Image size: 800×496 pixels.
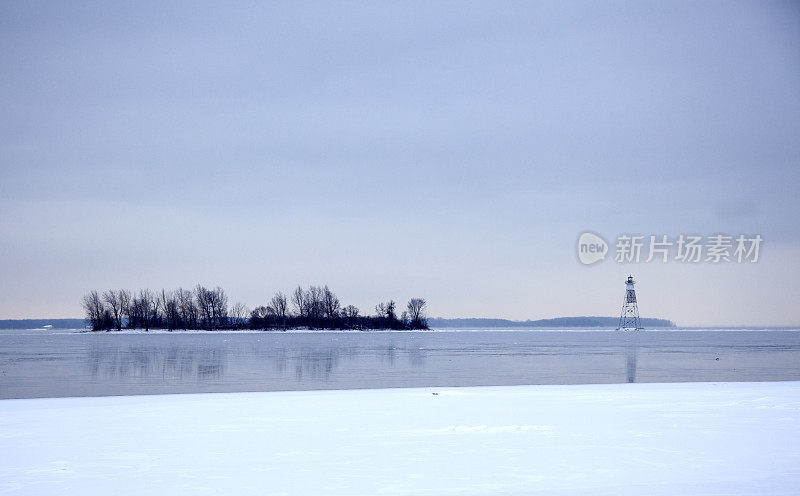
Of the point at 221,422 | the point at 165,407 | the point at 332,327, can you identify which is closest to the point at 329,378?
the point at 165,407

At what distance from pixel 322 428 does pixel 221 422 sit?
1720 mm

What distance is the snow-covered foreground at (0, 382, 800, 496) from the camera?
6883 millimetres

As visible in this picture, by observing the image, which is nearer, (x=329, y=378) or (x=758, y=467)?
(x=758, y=467)

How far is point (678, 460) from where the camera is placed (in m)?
7.93

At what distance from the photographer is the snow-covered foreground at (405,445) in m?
6.88

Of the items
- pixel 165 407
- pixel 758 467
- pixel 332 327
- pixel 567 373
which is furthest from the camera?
pixel 332 327

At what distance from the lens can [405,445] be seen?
9.03 m

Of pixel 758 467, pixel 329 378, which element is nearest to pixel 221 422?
pixel 758 467

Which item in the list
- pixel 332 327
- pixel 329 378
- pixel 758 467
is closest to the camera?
pixel 758 467

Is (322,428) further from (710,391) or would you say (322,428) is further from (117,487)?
(710,391)

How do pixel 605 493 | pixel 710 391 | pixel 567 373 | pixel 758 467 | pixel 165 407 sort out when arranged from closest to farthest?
1. pixel 605 493
2. pixel 758 467
3. pixel 165 407
4. pixel 710 391
5. pixel 567 373

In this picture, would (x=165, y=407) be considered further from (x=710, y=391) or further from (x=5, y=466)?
(x=710, y=391)

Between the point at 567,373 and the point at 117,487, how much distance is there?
2000cm

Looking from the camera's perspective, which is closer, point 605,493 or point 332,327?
point 605,493
